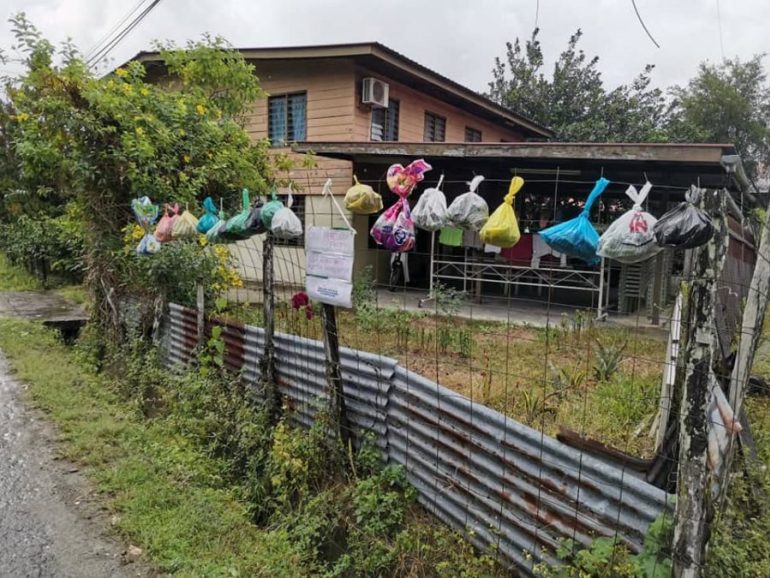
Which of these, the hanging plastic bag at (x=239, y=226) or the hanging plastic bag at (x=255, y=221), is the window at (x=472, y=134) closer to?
the hanging plastic bag at (x=239, y=226)

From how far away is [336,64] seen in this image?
1109cm

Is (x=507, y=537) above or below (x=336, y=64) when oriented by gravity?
below

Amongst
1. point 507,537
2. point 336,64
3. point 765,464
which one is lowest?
point 507,537

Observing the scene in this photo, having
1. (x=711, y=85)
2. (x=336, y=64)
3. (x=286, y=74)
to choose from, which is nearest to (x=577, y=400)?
(x=336, y=64)

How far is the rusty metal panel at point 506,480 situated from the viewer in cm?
221

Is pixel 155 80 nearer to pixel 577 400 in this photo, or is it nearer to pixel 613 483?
pixel 577 400

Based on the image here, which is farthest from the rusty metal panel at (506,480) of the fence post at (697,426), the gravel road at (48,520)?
the gravel road at (48,520)

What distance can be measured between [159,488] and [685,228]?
11.3 ft

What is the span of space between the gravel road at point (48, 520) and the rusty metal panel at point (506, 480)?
64.1 inches

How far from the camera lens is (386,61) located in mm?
10867

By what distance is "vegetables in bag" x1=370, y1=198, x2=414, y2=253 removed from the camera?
10.0 ft

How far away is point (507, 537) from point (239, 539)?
157 centimetres

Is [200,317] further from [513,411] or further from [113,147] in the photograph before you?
[513,411]

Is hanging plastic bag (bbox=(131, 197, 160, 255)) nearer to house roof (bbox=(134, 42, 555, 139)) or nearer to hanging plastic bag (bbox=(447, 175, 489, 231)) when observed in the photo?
hanging plastic bag (bbox=(447, 175, 489, 231))
